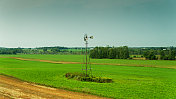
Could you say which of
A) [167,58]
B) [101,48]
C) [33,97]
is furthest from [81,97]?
[101,48]

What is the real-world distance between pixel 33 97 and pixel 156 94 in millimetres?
11346

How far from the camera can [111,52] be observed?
3634 inches

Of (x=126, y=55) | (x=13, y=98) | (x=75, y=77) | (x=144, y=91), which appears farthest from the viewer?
(x=126, y=55)

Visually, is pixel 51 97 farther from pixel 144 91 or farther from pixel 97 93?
pixel 144 91

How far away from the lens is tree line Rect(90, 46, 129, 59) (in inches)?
3511

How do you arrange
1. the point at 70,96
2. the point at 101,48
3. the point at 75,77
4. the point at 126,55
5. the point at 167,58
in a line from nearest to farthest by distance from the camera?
the point at 70,96, the point at 75,77, the point at 167,58, the point at 126,55, the point at 101,48

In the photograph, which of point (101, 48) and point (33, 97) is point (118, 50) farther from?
point (33, 97)

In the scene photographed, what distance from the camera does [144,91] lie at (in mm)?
16109

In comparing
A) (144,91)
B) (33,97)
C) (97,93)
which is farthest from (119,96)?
(33,97)

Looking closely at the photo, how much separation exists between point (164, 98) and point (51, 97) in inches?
392

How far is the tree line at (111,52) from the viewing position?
8919 cm

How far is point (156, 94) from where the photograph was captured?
49.8 ft

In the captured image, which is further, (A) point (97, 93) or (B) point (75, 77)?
(B) point (75, 77)

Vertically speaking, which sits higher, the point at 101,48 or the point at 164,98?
the point at 101,48
